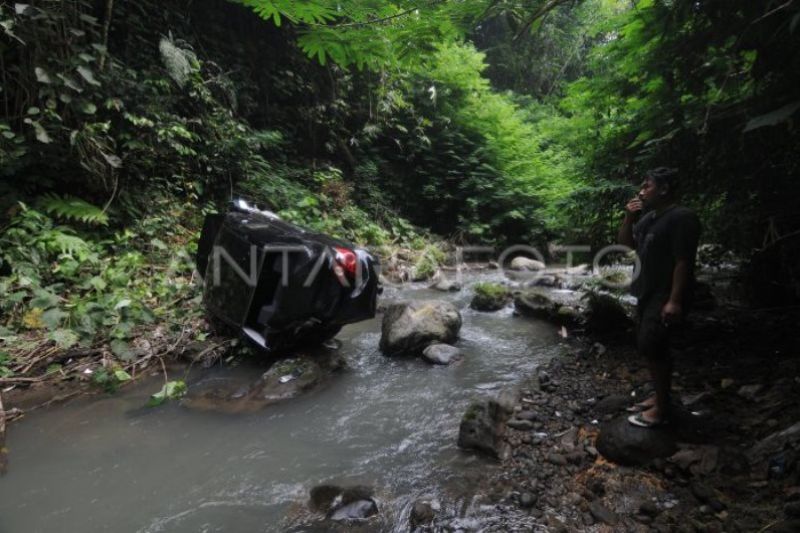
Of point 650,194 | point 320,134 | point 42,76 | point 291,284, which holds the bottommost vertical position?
point 291,284

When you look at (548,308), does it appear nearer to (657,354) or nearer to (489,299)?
(489,299)

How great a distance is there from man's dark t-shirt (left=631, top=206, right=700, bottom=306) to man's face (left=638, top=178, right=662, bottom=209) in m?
0.08

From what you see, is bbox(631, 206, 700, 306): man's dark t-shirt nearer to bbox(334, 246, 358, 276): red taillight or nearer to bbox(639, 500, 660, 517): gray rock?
bbox(639, 500, 660, 517): gray rock

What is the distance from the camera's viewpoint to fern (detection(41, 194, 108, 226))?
19.7 ft

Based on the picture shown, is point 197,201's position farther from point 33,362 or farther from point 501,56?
point 501,56

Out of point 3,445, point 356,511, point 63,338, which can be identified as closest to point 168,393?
point 3,445

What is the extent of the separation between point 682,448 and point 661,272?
44.7 inches

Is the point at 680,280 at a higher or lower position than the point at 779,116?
lower

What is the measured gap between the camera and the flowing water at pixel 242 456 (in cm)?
260

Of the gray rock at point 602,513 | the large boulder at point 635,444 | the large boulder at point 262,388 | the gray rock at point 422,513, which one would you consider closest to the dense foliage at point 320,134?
the large boulder at point 262,388

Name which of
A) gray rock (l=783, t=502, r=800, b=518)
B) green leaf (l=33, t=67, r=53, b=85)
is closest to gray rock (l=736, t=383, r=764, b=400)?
gray rock (l=783, t=502, r=800, b=518)

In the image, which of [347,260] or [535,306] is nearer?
[347,260]

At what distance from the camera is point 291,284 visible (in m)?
4.11

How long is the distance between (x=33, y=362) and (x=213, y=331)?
176 cm
